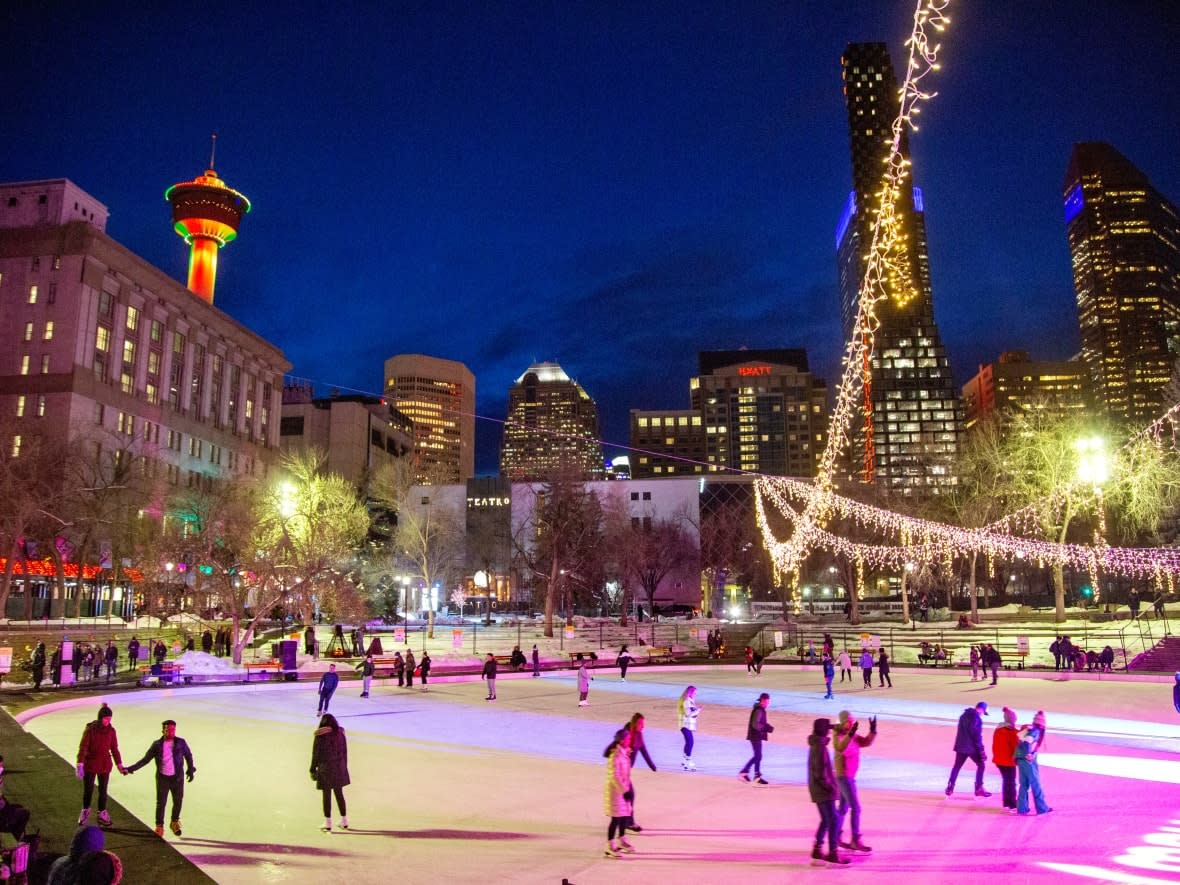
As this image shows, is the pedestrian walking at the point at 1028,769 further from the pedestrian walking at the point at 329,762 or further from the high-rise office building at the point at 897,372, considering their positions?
the high-rise office building at the point at 897,372

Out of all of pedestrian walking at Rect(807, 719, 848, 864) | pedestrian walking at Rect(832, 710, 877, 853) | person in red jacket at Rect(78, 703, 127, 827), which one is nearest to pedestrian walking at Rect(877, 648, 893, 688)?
pedestrian walking at Rect(832, 710, 877, 853)

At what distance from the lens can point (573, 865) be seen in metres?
8.32

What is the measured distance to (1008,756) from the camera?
10.5 m

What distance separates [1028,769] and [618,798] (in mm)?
5645

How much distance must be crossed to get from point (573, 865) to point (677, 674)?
27875 millimetres

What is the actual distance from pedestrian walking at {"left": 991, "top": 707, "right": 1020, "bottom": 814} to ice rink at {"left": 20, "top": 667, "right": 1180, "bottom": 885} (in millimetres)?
309

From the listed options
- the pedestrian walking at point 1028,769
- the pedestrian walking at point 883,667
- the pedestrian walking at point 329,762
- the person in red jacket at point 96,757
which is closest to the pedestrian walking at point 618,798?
the pedestrian walking at point 329,762

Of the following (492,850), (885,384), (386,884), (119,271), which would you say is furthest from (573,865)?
(885,384)

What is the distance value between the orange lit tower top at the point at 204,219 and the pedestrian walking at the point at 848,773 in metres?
122

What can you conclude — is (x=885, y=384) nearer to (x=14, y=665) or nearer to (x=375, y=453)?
(x=375, y=453)

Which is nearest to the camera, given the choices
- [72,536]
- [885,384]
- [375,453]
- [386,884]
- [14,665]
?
[386,884]

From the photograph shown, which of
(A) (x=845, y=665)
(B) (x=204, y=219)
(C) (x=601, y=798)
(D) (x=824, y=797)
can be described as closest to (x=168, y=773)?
(C) (x=601, y=798)

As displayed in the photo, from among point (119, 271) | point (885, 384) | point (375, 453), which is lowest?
point (375, 453)

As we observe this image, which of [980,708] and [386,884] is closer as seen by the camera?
[386,884]
